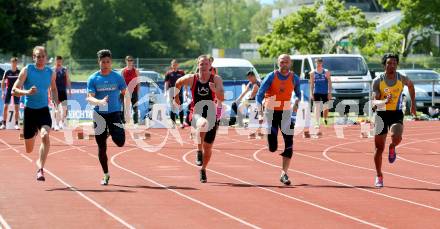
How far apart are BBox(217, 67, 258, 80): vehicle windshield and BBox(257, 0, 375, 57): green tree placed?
24.8 metres

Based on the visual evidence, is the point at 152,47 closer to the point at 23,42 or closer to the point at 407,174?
the point at 23,42

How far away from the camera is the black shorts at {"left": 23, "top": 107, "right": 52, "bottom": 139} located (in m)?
14.5

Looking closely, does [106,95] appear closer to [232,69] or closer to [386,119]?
[386,119]

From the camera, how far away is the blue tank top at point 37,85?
47.4 feet

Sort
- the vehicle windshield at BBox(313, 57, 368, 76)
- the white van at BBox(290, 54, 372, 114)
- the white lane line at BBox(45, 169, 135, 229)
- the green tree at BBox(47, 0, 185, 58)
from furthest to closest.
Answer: the green tree at BBox(47, 0, 185, 58)
the vehicle windshield at BBox(313, 57, 368, 76)
the white van at BBox(290, 54, 372, 114)
the white lane line at BBox(45, 169, 135, 229)

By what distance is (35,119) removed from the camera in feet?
47.5

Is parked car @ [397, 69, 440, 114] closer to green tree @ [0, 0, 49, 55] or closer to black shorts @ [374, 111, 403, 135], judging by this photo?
black shorts @ [374, 111, 403, 135]

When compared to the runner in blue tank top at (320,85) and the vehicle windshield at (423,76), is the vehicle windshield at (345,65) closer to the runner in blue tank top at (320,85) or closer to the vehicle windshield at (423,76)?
the vehicle windshield at (423,76)

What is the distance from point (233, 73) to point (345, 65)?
13.7 feet

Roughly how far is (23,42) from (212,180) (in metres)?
46.9

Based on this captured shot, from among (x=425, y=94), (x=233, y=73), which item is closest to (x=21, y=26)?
(x=233, y=73)

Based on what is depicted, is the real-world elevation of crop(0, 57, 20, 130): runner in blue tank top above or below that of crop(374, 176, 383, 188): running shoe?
above

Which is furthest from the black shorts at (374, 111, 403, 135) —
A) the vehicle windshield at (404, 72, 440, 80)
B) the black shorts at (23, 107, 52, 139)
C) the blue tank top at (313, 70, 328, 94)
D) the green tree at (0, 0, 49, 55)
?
the green tree at (0, 0, 49, 55)

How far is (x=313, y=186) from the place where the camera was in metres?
14.6
